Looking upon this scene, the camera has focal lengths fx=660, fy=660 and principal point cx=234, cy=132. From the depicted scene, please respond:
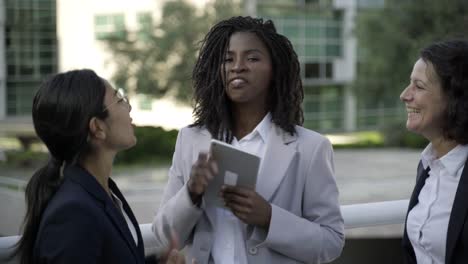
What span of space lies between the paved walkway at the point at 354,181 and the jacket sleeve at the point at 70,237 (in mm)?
10872

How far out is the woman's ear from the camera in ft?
6.35

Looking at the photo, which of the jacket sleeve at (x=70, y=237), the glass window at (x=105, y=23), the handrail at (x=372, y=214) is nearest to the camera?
the jacket sleeve at (x=70, y=237)

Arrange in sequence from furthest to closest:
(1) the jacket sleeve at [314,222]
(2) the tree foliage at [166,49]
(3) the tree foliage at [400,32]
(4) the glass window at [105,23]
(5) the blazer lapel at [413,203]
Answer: (4) the glass window at [105,23], (2) the tree foliage at [166,49], (3) the tree foliage at [400,32], (5) the blazer lapel at [413,203], (1) the jacket sleeve at [314,222]

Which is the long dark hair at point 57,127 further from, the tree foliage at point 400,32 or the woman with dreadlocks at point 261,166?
the tree foliage at point 400,32

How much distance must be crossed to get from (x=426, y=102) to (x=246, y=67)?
686mm

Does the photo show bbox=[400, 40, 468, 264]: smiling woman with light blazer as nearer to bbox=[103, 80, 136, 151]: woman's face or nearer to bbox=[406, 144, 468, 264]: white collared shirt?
bbox=[406, 144, 468, 264]: white collared shirt

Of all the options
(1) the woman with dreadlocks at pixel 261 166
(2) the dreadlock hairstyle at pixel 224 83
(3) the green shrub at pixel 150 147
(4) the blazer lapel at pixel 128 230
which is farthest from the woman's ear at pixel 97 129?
(3) the green shrub at pixel 150 147

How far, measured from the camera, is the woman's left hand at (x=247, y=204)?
7.22ft

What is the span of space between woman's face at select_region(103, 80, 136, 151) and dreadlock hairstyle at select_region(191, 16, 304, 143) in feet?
1.54

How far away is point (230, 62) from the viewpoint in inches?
94.8

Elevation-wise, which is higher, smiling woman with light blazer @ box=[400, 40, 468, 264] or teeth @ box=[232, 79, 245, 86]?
teeth @ box=[232, 79, 245, 86]

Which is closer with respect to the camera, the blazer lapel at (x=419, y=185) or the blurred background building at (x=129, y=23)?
the blazer lapel at (x=419, y=185)

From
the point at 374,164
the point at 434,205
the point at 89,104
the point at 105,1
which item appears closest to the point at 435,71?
the point at 434,205

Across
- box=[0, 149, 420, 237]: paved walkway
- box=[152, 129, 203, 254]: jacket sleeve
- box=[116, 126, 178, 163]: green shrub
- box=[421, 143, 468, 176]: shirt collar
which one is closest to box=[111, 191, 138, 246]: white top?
box=[152, 129, 203, 254]: jacket sleeve
